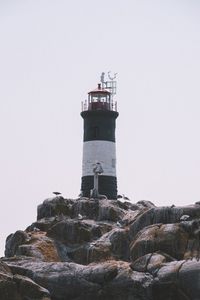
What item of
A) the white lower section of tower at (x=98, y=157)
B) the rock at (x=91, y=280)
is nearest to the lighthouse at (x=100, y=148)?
the white lower section of tower at (x=98, y=157)

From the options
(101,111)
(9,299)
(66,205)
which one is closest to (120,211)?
(66,205)

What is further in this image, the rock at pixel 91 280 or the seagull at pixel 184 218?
the seagull at pixel 184 218

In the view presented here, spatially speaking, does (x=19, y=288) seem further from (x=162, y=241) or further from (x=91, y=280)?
(x=162, y=241)

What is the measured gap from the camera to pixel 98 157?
175ft

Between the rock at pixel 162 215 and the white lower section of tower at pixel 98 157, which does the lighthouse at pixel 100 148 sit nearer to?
the white lower section of tower at pixel 98 157

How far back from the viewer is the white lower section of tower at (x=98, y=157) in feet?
175

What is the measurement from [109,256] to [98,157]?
15.5 m

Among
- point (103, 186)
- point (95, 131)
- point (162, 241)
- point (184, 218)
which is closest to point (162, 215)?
point (184, 218)

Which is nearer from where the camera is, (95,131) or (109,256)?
(109,256)

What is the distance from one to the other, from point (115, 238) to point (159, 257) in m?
7.25

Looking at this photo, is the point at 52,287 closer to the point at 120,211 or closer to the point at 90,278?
the point at 90,278


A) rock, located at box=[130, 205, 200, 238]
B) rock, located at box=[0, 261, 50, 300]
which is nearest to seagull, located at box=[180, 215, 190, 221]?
rock, located at box=[130, 205, 200, 238]

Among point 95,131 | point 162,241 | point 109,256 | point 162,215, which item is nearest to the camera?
point 162,241

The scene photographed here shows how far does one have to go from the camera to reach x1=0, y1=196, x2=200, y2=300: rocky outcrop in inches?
1222
